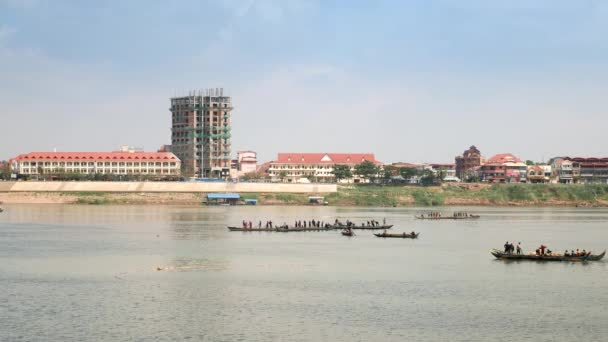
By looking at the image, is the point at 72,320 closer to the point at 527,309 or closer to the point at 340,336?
the point at 340,336

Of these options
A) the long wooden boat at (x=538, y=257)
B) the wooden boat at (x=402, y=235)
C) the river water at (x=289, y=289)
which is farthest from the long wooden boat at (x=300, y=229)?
the long wooden boat at (x=538, y=257)

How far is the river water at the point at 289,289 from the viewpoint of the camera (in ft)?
180

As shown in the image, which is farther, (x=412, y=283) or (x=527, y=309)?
(x=412, y=283)

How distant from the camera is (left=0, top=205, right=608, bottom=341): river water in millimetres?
54938

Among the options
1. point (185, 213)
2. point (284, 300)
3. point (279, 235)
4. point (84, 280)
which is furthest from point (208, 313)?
point (185, 213)

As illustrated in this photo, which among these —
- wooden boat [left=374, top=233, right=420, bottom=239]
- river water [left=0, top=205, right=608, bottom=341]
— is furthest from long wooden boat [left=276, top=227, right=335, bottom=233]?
wooden boat [left=374, top=233, right=420, bottom=239]

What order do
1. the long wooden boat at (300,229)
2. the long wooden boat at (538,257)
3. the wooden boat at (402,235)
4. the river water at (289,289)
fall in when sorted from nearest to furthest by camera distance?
the river water at (289,289) → the long wooden boat at (538,257) → the wooden boat at (402,235) → the long wooden boat at (300,229)

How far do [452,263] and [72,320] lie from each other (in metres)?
41.6

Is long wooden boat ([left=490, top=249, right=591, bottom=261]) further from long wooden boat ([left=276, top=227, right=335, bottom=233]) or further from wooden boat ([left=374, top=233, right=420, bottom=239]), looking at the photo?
long wooden boat ([left=276, top=227, right=335, bottom=233])

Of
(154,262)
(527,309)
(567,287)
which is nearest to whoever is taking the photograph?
(527,309)

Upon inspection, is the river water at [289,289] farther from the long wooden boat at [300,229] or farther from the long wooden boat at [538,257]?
the long wooden boat at [300,229]

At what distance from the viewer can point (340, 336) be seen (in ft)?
176

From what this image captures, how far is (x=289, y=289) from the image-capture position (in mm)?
69375

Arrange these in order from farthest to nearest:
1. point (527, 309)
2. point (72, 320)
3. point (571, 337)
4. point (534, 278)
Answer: point (534, 278) → point (527, 309) → point (72, 320) → point (571, 337)
